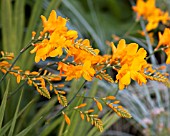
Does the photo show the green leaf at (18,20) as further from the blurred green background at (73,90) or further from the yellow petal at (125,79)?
the yellow petal at (125,79)

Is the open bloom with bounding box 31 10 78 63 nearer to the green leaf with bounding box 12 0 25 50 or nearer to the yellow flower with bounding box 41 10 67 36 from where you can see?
the yellow flower with bounding box 41 10 67 36

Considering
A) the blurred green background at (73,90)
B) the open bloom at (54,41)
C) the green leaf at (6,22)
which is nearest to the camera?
the open bloom at (54,41)

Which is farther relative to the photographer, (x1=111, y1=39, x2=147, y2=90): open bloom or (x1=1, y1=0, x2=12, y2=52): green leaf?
(x1=1, y1=0, x2=12, y2=52): green leaf

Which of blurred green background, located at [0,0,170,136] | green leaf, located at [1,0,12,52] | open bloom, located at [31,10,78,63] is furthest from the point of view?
green leaf, located at [1,0,12,52]

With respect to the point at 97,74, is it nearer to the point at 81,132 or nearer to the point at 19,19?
the point at 81,132

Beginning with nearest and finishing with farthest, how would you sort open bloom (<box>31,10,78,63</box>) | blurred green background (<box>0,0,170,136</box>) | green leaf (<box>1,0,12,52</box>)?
open bloom (<box>31,10,78,63</box>) → blurred green background (<box>0,0,170,136</box>) → green leaf (<box>1,0,12,52</box>)

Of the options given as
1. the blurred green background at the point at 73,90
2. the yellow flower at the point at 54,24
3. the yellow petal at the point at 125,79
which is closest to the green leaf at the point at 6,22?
the blurred green background at the point at 73,90

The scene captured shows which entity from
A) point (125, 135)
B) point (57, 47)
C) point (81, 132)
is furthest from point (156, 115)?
point (57, 47)

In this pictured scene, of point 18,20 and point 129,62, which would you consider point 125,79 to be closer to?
point 129,62

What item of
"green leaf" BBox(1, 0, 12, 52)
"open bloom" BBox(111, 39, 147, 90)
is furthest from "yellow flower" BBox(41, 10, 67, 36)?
"green leaf" BBox(1, 0, 12, 52)

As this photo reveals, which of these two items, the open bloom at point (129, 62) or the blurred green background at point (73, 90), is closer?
the open bloom at point (129, 62)

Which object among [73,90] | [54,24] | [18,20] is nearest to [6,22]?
[18,20]

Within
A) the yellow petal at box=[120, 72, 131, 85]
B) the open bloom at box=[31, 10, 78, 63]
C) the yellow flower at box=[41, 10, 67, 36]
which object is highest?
the yellow flower at box=[41, 10, 67, 36]
